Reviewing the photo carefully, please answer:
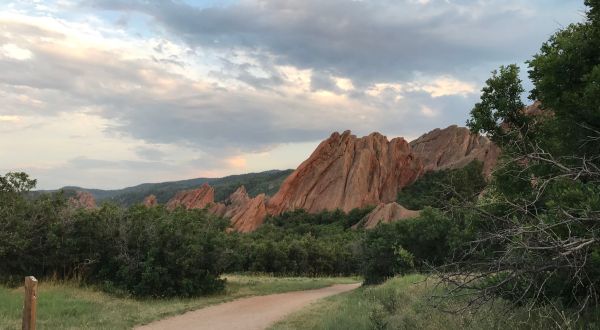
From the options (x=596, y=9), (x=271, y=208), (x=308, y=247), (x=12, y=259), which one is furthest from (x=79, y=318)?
(x=271, y=208)

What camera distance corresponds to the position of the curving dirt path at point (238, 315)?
12.9 meters

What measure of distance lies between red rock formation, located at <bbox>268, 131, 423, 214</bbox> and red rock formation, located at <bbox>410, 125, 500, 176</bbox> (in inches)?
278

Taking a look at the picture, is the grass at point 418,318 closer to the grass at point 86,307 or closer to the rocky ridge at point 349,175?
the grass at point 86,307

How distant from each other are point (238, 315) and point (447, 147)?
107 meters

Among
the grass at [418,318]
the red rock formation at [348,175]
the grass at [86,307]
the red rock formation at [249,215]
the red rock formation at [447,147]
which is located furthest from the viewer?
the red rock formation at [447,147]

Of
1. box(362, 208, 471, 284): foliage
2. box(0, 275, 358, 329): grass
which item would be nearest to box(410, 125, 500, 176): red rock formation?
box(362, 208, 471, 284): foliage

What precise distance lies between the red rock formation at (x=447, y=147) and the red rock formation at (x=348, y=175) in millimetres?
7068

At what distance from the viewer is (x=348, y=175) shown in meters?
96.8

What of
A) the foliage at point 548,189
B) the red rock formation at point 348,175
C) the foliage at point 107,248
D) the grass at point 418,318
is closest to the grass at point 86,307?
the foliage at point 107,248

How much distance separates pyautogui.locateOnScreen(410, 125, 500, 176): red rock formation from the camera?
107 meters

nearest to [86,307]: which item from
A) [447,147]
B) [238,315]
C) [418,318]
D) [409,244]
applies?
[238,315]

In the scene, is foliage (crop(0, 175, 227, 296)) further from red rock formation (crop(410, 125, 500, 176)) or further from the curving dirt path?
red rock formation (crop(410, 125, 500, 176))

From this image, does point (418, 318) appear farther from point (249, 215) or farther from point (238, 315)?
point (249, 215)

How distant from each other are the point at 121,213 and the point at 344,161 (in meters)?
78.7
